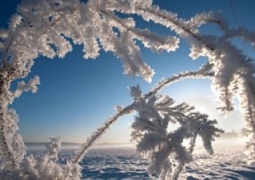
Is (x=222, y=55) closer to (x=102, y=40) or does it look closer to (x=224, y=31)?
(x=224, y=31)

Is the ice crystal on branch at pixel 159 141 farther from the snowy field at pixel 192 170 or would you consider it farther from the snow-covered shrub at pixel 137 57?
the snowy field at pixel 192 170

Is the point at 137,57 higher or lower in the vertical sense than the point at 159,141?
higher

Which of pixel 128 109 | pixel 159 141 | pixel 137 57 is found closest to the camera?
pixel 159 141

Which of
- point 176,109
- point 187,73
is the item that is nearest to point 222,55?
point 187,73

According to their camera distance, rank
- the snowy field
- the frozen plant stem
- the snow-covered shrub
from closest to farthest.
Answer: the snow-covered shrub, the frozen plant stem, the snowy field

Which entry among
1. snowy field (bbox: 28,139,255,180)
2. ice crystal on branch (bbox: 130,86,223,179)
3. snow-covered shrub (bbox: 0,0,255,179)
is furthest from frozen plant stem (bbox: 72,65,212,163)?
snowy field (bbox: 28,139,255,180)

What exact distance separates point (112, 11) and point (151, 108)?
2.09 ft

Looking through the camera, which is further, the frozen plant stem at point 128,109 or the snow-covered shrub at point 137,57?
the frozen plant stem at point 128,109

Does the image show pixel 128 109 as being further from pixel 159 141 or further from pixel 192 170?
pixel 192 170

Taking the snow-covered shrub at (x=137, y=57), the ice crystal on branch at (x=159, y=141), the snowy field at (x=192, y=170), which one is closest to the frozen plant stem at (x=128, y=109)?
the snow-covered shrub at (x=137, y=57)

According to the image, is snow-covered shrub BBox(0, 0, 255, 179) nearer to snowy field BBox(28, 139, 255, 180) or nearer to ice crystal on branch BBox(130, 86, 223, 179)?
ice crystal on branch BBox(130, 86, 223, 179)

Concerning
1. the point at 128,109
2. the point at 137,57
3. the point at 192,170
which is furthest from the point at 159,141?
the point at 192,170

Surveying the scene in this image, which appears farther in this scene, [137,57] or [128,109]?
[128,109]

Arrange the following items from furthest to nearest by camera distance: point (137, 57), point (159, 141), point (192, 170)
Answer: point (192, 170)
point (137, 57)
point (159, 141)
